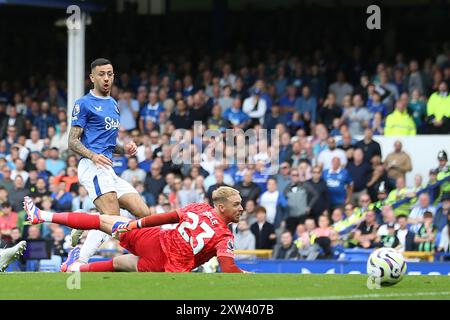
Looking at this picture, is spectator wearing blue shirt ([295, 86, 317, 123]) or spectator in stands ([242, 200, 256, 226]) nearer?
spectator in stands ([242, 200, 256, 226])

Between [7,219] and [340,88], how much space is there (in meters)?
6.80

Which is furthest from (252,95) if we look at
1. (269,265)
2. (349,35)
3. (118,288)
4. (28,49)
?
(118,288)

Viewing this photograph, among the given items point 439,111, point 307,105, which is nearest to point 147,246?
point 439,111

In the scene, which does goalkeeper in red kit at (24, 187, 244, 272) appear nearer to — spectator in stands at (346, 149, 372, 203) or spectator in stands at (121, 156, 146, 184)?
spectator in stands at (346, 149, 372, 203)

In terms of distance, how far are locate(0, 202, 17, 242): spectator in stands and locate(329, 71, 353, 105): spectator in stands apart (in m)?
6.47

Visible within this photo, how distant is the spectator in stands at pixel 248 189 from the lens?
20797mm

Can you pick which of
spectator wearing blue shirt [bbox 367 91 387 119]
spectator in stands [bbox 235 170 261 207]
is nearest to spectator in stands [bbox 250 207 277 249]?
spectator in stands [bbox 235 170 261 207]

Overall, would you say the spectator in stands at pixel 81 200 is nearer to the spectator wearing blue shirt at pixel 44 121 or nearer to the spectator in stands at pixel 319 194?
the spectator wearing blue shirt at pixel 44 121

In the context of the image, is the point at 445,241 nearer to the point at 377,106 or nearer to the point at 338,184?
the point at 338,184

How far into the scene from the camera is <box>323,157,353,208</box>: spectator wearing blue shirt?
2080cm

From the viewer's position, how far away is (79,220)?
12.4 m

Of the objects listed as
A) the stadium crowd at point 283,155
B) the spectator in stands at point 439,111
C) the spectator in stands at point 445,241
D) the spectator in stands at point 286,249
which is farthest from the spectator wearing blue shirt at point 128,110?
the spectator in stands at point 445,241

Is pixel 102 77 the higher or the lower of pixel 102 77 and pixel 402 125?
the higher
